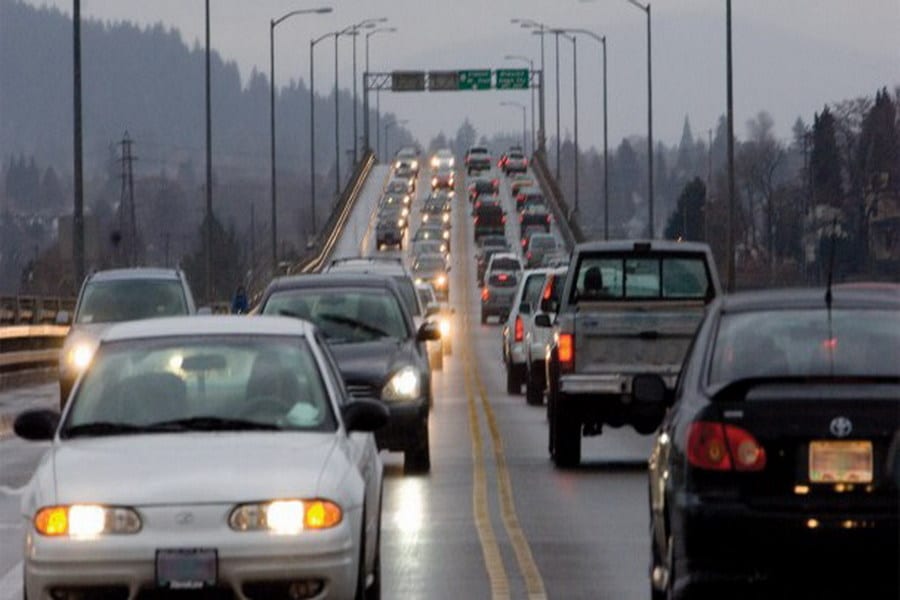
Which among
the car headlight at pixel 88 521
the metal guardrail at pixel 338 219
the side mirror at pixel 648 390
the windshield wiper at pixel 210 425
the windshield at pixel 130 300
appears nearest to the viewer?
the car headlight at pixel 88 521

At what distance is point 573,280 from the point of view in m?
25.2

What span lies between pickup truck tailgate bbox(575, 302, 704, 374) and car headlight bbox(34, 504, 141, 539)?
12.8m

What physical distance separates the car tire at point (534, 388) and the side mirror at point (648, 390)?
24.3m

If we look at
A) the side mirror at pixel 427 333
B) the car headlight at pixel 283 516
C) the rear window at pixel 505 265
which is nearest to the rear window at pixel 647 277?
the side mirror at pixel 427 333

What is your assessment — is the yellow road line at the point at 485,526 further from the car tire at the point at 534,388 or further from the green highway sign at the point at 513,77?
the green highway sign at the point at 513,77

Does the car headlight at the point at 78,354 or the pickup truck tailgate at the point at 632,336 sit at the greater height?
the pickup truck tailgate at the point at 632,336

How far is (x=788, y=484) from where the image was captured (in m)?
11.4

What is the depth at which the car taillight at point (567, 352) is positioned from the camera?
24172 mm

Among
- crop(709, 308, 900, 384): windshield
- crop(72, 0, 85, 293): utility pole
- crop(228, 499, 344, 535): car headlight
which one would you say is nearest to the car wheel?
crop(72, 0, 85, 293): utility pole

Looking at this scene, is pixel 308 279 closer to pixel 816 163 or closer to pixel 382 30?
pixel 816 163

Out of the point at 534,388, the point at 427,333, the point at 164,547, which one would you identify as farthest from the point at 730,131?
the point at 164,547

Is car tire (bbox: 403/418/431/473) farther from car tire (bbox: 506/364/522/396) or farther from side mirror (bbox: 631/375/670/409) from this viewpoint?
car tire (bbox: 506/364/522/396)

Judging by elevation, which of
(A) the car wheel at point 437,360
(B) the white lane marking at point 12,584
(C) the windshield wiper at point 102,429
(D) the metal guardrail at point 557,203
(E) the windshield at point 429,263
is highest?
(D) the metal guardrail at point 557,203

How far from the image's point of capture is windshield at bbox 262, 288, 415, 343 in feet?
78.1
